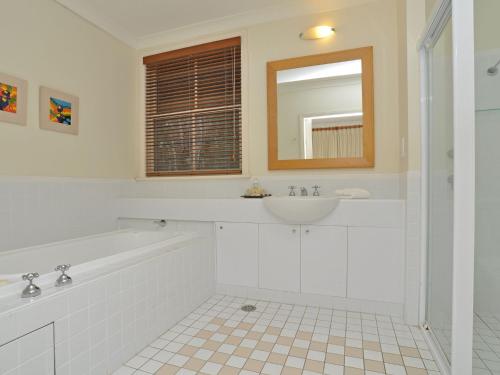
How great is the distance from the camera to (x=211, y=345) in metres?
1.56

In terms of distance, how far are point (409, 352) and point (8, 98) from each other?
110 inches

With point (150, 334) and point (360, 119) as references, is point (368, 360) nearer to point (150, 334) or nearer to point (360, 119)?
point (150, 334)

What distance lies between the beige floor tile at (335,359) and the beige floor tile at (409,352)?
1.08 ft

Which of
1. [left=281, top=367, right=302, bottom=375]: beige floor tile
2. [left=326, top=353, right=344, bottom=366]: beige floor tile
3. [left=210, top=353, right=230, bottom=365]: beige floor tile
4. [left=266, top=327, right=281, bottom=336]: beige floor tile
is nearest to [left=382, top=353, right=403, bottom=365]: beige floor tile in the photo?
[left=326, top=353, right=344, bottom=366]: beige floor tile

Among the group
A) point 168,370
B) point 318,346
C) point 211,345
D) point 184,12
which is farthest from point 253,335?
point 184,12

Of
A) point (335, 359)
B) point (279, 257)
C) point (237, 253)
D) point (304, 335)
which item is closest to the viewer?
point (335, 359)

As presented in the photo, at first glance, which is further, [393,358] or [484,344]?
[393,358]

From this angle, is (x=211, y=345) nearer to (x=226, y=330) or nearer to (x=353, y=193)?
(x=226, y=330)

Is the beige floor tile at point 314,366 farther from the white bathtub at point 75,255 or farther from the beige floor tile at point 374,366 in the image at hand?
the white bathtub at point 75,255

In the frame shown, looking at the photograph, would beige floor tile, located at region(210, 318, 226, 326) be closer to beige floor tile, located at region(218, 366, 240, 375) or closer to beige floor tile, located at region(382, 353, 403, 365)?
beige floor tile, located at region(218, 366, 240, 375)

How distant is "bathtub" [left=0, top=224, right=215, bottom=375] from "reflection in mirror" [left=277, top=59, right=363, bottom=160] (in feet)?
3.57

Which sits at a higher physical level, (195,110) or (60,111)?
(195,110)

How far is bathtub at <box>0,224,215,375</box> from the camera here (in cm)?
102

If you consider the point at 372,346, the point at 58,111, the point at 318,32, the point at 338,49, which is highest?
the point at 318,32
